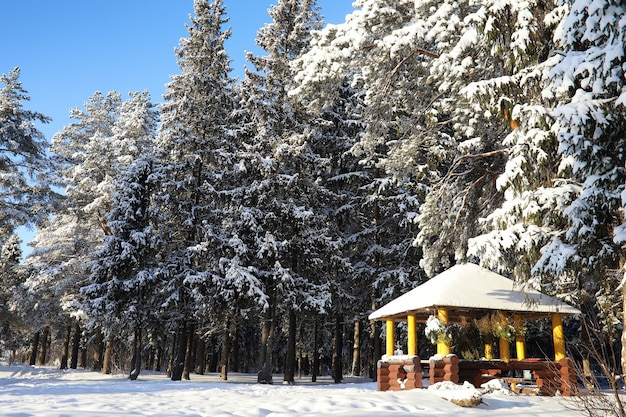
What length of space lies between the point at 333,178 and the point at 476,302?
46.6ft

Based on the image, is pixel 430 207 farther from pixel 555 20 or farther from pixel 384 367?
pixel 555 20

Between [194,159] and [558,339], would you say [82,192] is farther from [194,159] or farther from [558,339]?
[558,339]

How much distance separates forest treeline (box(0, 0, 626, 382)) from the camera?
8906 millimetres

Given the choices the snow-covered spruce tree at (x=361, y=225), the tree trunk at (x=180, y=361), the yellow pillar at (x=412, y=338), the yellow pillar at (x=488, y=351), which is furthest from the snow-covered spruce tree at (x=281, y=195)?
the yellow pillar at (x=412, y=338)

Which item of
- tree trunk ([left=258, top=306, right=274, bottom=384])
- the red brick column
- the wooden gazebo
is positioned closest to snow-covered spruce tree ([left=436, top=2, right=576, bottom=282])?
the wooden gazebo

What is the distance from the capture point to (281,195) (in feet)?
74.6

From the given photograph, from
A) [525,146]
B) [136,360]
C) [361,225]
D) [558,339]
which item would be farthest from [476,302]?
[361,225]

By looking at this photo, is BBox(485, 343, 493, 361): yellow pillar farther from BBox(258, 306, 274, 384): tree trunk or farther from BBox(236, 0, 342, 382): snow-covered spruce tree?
BBox(258, 306, 274, 384): tree trunk

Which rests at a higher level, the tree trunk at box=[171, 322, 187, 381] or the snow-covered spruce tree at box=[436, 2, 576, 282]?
the snow-covered spruce tree at box=[436, 2, 576, 282]

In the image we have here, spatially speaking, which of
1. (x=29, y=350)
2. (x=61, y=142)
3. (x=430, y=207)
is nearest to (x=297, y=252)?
(x=430, y=207)

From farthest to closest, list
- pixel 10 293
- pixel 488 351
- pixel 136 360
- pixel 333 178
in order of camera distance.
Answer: pixel 333 178 < pixel 10 293 < pixel 136 360 < pixel 488 351

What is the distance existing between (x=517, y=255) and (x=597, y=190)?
6.32ft

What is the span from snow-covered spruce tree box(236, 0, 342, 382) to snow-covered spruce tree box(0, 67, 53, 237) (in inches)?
351

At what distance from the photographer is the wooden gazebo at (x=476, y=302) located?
41.5ft
